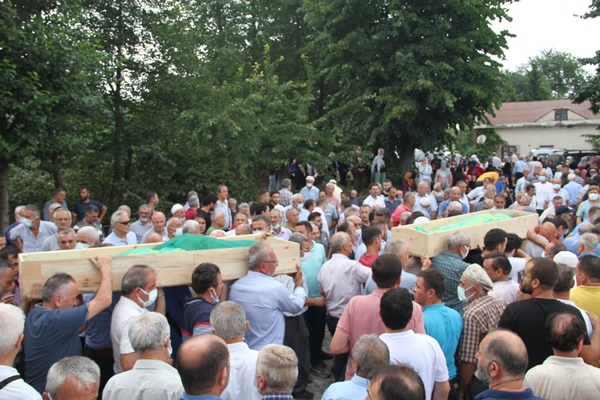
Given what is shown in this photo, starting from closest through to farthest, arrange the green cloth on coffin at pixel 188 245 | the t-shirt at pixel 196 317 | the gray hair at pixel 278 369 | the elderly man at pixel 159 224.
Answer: the gray hair at pixel 278 369
the t-shirt at pixel 196 317
the green cloth on coffin at pixel 188 245
the elderly man at pixel 159 224

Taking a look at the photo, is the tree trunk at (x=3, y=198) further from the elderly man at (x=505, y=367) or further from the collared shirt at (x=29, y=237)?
the elderly man at (x=505, y=367)

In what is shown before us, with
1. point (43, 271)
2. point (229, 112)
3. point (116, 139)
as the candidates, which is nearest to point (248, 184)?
point (229, 112)

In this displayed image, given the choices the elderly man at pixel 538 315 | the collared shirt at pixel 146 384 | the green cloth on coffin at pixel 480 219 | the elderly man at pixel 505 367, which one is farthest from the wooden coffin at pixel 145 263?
the green cloth on coffin at pixel 480 219

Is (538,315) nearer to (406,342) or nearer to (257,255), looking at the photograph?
(406,342)

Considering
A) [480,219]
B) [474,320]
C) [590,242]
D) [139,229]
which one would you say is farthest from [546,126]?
[474,320]

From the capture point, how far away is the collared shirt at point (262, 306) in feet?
15.3

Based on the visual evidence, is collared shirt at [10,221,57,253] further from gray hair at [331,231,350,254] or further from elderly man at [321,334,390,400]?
elderly man at [321,334,390,400]

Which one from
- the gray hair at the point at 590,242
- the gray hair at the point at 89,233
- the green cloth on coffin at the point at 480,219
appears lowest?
the gray hair at the point at 590,242

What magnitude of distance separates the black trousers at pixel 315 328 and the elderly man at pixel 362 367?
10.5 ft

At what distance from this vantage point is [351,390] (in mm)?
3104

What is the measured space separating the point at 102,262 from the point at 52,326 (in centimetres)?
71

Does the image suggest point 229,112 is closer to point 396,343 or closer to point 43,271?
point 43,271

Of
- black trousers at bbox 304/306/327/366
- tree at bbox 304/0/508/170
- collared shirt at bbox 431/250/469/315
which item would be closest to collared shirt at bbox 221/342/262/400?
collared shirt at bbox 431/250/469/315

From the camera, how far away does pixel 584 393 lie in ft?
11.0
